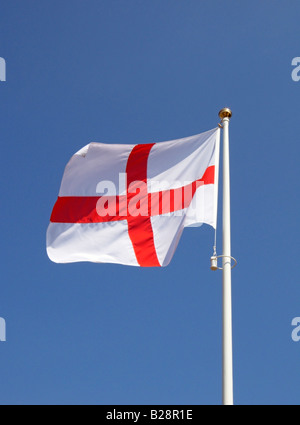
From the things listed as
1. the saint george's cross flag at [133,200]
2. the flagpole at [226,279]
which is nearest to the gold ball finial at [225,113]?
the flagpole at [226,279]

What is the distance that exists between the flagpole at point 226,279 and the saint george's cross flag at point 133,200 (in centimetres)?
37

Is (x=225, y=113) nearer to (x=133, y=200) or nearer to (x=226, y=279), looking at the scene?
(x=133, y=200)

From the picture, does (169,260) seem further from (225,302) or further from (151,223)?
(225,302)

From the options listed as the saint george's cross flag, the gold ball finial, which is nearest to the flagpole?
the gold ball finial

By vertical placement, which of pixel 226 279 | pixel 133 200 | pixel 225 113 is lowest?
pixel 226 279

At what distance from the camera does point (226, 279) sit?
12.8 m

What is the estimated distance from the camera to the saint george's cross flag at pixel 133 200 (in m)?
14.5

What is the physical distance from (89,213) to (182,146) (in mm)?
2631

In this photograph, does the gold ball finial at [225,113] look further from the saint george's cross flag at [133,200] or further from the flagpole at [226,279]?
the saint george's cross flag at [133,200]

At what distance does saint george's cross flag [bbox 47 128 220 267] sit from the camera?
14.5 m

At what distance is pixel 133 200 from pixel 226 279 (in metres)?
3.62

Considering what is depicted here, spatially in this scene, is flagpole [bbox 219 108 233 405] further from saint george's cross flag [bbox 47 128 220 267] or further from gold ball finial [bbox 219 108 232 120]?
saint george's cross flag [bbox 47 128 220 267]

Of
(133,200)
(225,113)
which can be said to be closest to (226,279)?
(133,200)
